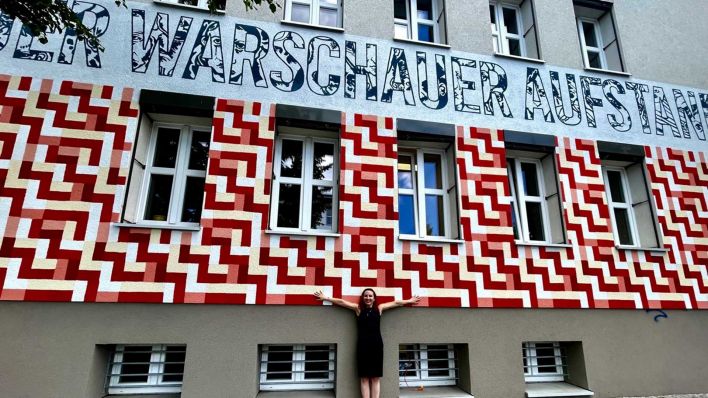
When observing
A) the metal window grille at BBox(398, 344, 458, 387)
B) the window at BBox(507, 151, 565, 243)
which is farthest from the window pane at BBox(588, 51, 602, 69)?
the metal window grille at BBox(398, 344, 458, 387)

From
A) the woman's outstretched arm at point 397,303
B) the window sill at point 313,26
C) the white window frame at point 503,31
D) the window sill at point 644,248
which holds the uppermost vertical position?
the white window frame at point 503,31

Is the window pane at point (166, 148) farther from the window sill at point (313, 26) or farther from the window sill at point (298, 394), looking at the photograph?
the window sill at point (298, 394)

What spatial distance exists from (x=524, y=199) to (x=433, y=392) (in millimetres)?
3700

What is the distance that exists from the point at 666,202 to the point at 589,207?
1.74 meters

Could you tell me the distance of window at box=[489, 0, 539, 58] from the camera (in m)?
Result: 7.38

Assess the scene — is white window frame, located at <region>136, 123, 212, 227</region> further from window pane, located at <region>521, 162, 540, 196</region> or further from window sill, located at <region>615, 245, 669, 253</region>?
window sill, located at <region>615, 245, 669, 253</region>

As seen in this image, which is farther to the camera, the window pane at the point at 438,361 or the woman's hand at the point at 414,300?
the window pane at the point at 438,361

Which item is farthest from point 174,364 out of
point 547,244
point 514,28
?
point 514,28

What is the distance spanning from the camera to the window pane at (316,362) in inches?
206

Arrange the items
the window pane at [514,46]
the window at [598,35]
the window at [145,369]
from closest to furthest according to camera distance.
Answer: the window at [145,369], the window pane at [514,46], the window at [598,35]

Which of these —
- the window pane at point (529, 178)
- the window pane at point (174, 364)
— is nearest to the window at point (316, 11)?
the window pane at point (529, 178)

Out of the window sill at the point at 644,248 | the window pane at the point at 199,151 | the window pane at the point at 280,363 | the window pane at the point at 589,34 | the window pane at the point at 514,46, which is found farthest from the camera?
the window pane at the point at 589,34

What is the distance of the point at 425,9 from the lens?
740 centimetres

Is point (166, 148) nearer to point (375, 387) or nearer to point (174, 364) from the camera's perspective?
point (174, 364)
